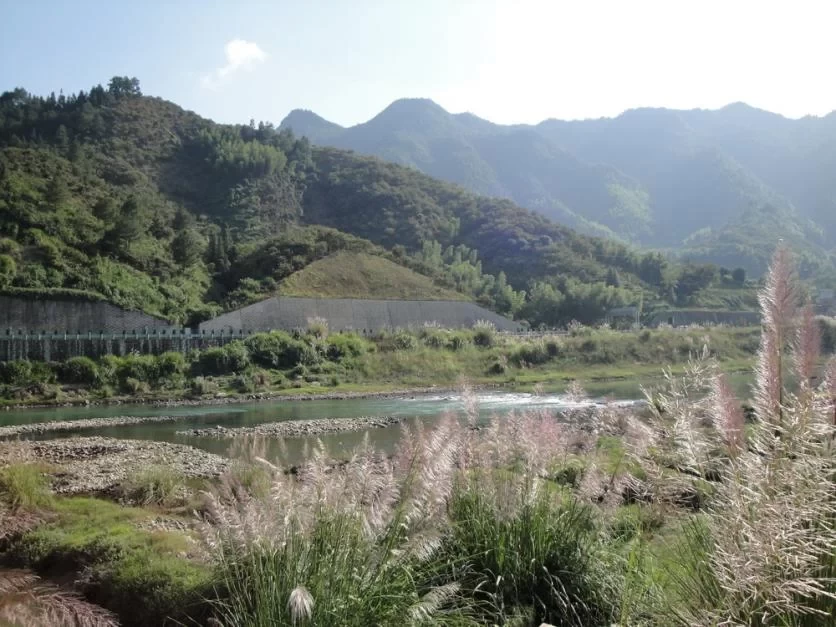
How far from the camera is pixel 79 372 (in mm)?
44250

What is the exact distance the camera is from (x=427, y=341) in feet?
207

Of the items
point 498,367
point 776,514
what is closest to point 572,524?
point 776,514

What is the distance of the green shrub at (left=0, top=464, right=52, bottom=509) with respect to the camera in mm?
10195

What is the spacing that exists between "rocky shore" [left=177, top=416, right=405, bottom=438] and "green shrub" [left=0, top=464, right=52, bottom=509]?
14.5 m

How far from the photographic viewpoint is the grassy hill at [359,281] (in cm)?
7212

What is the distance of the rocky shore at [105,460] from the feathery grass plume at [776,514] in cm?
1115

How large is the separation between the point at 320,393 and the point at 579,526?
Result: 42260 mm

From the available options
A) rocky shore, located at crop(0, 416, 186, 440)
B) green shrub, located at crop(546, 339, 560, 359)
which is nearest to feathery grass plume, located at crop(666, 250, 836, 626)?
rocky shore, located at crop(0, 416, 186, 440)

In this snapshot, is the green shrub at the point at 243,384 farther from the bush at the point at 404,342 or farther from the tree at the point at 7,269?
the tree at the point at 7,269

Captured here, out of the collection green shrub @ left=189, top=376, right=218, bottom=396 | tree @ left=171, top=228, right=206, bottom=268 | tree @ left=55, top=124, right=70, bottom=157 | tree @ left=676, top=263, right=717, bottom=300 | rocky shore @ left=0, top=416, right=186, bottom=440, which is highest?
tree @ left=55, top=124, right=70, bottom=157

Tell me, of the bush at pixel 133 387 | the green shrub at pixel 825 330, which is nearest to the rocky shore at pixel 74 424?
the bush at pixel 133 387

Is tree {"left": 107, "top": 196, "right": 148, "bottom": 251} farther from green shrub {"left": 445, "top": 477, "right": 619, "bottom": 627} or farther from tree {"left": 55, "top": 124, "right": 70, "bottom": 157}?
green shrub {"left": 445, "top": 477, "right": 619, "bottom": 627}

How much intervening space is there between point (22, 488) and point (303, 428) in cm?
1860

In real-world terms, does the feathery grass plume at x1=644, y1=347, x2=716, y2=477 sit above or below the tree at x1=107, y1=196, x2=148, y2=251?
below
